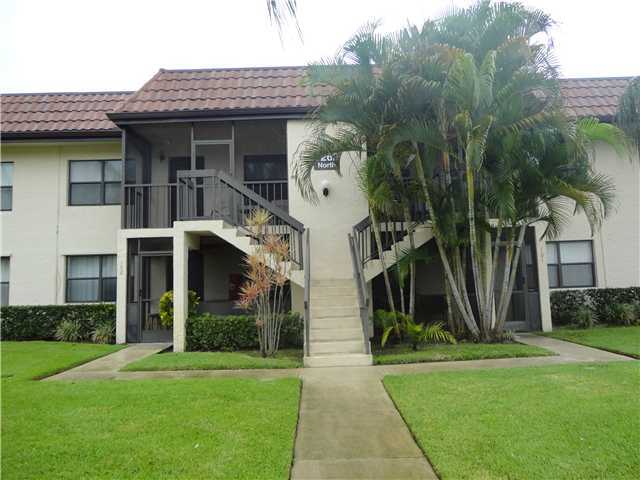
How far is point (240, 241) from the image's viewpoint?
10.4 metres

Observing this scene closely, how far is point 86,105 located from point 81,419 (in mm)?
12665

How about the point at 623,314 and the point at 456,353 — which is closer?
the point at 456,353

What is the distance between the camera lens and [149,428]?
4.76 m

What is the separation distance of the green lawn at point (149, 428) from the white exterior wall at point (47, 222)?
6.84 meters

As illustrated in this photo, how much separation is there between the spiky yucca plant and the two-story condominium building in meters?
1.23

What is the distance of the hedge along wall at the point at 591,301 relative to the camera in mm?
12523

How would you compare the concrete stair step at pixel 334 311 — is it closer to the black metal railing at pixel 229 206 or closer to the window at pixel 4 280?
the black metal railing at pixel 229 206

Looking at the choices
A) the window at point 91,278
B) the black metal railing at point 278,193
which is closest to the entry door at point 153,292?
the window at point 91,278

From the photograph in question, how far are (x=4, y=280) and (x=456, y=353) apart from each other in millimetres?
13456

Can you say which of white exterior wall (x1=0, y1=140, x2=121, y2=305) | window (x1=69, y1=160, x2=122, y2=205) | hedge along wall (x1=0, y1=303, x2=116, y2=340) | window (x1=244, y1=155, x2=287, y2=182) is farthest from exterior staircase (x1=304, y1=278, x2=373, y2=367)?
window (x1=69, y1=160, x2=122, y2=205)

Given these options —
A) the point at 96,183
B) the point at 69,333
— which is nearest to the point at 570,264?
the point at 69,333

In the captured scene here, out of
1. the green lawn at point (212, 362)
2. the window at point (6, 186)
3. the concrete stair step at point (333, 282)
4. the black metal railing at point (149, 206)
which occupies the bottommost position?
the green lawn at point (212, 362)

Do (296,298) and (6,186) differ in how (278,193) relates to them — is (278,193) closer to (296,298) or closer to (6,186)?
(296,298)

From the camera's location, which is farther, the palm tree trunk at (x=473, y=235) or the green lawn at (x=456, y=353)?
the palm tree trunk at (x=473, y=235)
